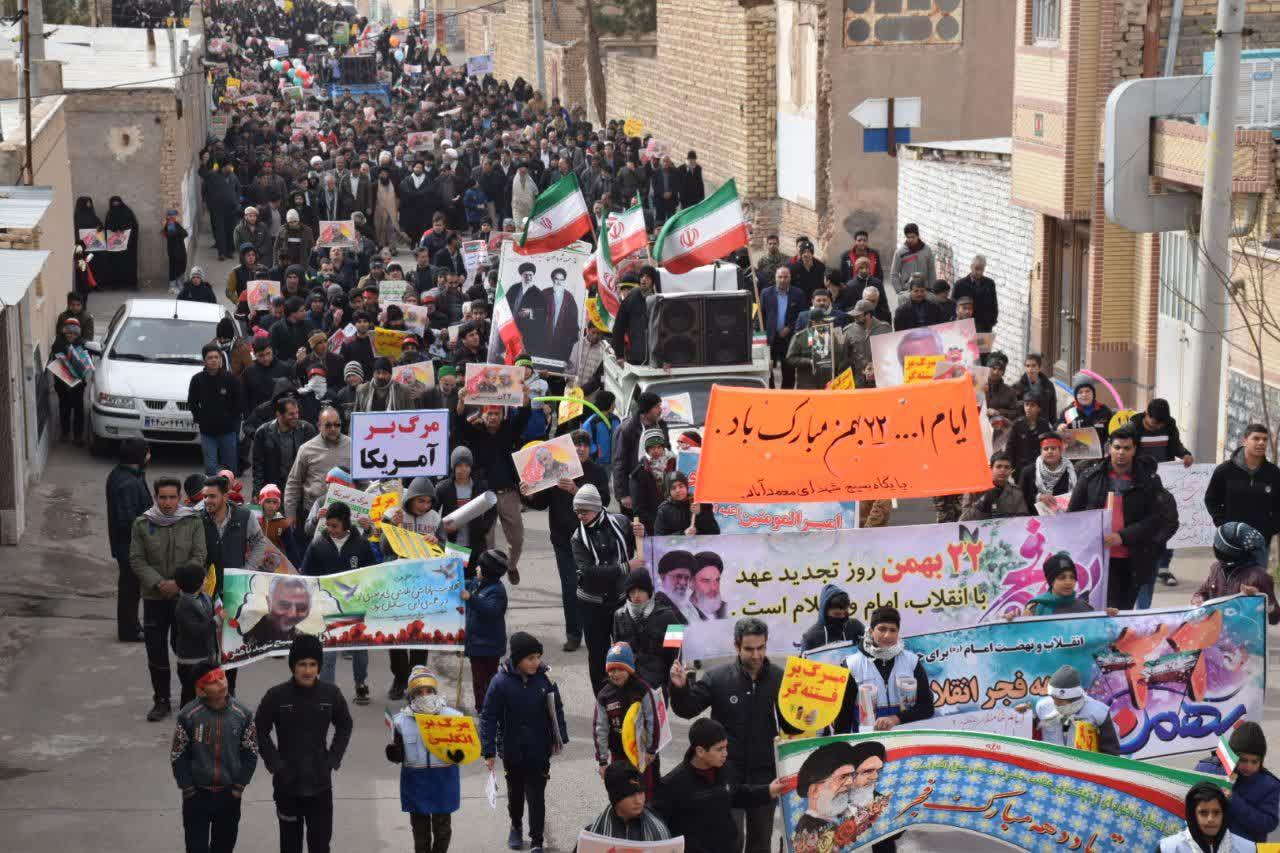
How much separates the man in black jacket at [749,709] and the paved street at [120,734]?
1108 mm

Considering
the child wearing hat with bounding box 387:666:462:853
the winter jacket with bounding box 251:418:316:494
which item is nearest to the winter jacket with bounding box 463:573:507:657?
the child wearing hat with bounding box 387:666:462:853

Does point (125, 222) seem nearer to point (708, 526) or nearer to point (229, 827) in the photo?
point (708, 526)

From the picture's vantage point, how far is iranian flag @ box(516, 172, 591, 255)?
69.6 feet

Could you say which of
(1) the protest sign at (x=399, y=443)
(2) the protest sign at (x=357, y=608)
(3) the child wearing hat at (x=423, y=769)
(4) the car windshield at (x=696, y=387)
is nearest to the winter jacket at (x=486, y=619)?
(2) the protest sign at (x=357, y=608)

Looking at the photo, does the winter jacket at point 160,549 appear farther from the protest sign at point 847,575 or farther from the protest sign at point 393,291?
the protest sign at point 393,291

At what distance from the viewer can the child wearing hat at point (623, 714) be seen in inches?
388

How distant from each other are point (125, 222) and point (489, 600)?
61.4ft

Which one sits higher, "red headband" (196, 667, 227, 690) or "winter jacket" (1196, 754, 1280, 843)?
"red headband" (196, 667, 227, 690)

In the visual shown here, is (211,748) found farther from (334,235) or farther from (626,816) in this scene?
(334,235)

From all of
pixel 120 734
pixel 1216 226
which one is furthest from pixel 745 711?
pixel 1216 226

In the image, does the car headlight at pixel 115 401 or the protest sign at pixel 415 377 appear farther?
the car headlight at pixel 115 401

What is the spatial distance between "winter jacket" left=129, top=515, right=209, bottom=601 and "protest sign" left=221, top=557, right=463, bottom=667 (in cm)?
50

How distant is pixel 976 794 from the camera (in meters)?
9.34

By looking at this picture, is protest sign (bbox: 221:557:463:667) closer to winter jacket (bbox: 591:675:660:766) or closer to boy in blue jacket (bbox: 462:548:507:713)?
boy in blue jacket (bbox: 462:548:507:713)
